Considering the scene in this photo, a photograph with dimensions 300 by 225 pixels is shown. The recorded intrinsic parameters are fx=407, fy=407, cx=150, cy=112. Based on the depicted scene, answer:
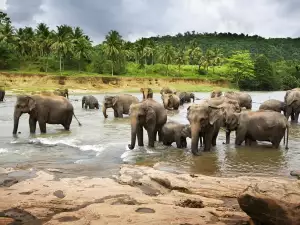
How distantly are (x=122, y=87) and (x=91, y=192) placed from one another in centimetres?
6460

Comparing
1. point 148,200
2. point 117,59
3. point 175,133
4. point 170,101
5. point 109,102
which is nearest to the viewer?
point 148,200

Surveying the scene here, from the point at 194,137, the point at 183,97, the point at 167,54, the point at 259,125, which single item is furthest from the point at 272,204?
the point at 167,54

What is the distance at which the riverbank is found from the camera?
61.5 m

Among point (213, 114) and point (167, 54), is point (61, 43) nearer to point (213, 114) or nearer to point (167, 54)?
point (167, 54)

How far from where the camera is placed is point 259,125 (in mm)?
13375

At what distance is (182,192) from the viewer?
7848 mm

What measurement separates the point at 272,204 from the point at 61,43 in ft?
241

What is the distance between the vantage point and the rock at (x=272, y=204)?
16.5 ft

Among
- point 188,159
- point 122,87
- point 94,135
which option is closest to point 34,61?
point 122,87

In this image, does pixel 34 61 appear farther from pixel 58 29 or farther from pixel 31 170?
pixel 31 170

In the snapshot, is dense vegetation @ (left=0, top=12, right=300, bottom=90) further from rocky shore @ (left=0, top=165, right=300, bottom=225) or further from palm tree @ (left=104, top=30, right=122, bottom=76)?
rocky shore @ (left=0, top=165, right=300, bottom=225)

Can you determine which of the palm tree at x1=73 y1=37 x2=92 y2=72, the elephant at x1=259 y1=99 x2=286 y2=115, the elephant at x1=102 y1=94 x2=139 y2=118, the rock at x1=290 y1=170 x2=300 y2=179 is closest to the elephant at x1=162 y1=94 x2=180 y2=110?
the elephant at x1=102 y1=94 x2=139 y2=118

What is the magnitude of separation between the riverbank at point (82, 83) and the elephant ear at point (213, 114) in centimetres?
4579

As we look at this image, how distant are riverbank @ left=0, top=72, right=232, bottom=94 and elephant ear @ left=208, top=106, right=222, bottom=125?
45.8 m
